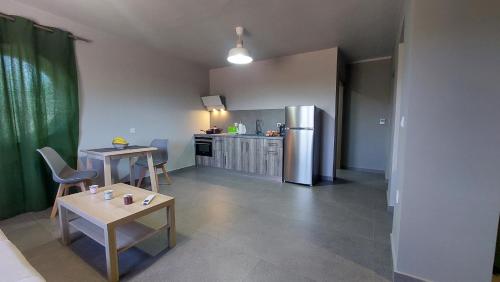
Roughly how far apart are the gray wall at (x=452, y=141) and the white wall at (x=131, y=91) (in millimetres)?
4141

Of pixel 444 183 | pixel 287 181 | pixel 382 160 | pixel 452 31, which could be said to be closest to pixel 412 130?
pixel 444 183

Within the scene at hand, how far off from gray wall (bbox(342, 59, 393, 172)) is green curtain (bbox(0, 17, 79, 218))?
5.47 m

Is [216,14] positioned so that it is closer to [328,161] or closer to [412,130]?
[412,130]

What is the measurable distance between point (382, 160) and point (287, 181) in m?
2.43

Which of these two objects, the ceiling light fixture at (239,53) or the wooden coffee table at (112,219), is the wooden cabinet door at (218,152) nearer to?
the ceiling light fixture at (239,53)

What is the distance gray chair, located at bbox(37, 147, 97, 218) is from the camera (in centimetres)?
258

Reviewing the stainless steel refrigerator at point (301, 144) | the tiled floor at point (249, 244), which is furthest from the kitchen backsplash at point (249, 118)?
the tiled floor at point (249, 244)

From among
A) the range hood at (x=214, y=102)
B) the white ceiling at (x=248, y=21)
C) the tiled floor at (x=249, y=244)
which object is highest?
the white ceiling at (x=248, y=21)

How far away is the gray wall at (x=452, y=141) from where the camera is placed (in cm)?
129

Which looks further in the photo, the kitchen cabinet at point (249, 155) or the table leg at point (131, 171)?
the kitchen cabinet at point (249, 155)

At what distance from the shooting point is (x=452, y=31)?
4.41 ft

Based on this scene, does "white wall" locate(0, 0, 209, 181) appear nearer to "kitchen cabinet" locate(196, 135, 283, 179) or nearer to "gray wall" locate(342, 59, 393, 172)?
"kitchen cabinet" locate(196, 135, 283, 179)

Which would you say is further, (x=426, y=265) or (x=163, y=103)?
(x=163, y=103)

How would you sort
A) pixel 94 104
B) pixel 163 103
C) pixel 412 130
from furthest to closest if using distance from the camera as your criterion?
pixel 163 103 → pixel 94 104 → pixel 412 130
